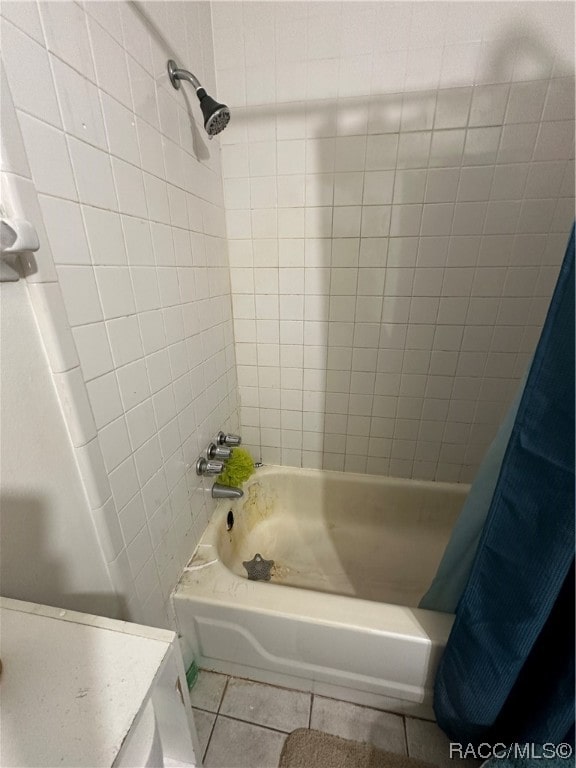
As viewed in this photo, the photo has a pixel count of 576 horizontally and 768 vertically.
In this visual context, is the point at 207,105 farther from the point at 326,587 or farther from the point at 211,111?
the point at 326,587

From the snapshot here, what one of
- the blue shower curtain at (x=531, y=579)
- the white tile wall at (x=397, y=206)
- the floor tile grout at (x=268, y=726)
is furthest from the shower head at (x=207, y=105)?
the floor tile grout at (x=268, y=726)

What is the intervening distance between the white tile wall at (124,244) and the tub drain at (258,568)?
14.1 inches

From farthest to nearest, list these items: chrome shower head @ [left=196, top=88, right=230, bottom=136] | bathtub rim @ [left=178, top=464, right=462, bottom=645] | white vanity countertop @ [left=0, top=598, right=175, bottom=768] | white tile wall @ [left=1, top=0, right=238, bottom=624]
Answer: bathtub rim @ [left=178, top=464, right=462, bottom=645] < chrome shower head @ [left=196, top=88, right=230, bottom=136] < white tile wall @ [left=1, top=0, right=238, bottom=624] < white vanity countertop @ [left=0, top=598, right=175, bottom=768]

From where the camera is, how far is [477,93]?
88 cm

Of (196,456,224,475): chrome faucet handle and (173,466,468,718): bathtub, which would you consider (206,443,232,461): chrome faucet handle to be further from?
(173,466,468,718): bathtub

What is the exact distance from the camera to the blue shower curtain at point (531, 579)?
49 cm

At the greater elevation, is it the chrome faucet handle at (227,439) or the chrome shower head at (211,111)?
the chrome shower head at (211,111)

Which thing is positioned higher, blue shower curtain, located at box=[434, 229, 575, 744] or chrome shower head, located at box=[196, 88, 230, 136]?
chrome shower head, located at box=[196, 88, 230, 136]

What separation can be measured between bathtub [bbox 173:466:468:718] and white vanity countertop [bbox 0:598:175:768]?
55cm

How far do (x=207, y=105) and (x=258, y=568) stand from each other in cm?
151

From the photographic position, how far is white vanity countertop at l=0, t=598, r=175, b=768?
1.00 feet

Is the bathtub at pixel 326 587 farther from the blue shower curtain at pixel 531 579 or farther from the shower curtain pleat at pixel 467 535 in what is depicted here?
the blue shower curtain at pixel 531 579

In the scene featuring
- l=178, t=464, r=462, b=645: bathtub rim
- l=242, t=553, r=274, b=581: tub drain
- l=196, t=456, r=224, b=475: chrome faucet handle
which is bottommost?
l=242, t=553, r=274, b=581: tub drain

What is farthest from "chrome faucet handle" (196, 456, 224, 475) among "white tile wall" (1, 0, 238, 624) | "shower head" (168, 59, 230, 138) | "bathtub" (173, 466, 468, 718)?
"shower head" (168, 59, 230, 138)
